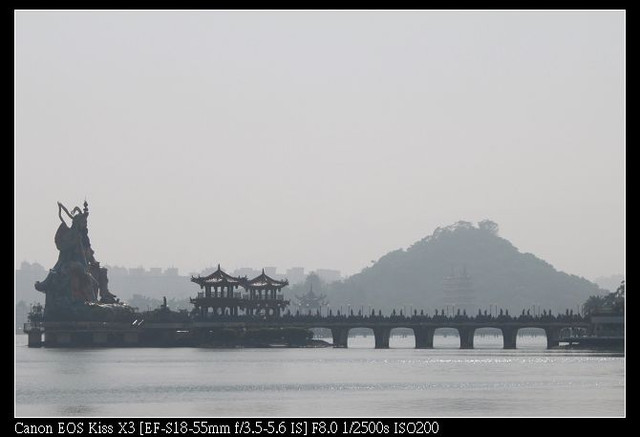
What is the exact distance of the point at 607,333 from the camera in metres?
180

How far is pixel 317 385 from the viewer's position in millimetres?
107625

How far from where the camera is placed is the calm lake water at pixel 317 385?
87.2m

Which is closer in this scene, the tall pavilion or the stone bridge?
the stone bridge

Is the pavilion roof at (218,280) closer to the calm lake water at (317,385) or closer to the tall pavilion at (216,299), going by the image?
the tall pavilion at (216,299)

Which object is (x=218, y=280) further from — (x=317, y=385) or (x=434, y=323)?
(x=317, y=385)

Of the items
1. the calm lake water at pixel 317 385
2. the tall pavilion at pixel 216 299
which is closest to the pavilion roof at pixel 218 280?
the tall pavilion at pixel 216 299

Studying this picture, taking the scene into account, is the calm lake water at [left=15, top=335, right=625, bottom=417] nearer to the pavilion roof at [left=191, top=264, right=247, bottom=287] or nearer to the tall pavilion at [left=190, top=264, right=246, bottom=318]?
the tall pavilion at [left=190, top=264, right=246, bottom=318]

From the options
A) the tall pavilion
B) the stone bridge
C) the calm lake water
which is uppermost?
the tall pavilion

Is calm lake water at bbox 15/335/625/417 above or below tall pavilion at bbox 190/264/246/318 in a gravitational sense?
below

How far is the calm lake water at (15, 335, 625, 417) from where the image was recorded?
8719cm

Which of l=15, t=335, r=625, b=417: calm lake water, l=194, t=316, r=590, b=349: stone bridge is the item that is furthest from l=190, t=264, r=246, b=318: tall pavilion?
l=15, t=335, r=625, b=417: calm lake water
